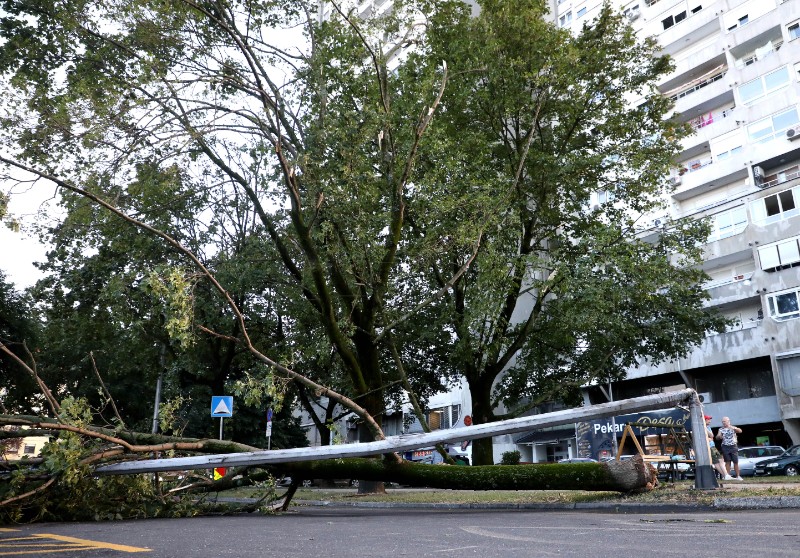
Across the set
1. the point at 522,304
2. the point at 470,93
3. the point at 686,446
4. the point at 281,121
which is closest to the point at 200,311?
the point at 281,121

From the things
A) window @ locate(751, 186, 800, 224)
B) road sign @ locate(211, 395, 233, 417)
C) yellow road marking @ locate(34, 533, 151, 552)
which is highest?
window @ locate(751, 186, 800, 224)

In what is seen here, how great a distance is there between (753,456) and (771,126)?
18.2 metres

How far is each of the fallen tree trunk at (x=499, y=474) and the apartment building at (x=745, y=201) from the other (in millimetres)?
24315

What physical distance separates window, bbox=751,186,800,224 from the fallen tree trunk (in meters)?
28.4

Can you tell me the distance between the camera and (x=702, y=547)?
15.9 feet

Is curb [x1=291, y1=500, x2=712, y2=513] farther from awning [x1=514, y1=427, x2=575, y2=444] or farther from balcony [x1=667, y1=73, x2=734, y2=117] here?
balcony [x1=667, y1=73, x2=734, y2=117]

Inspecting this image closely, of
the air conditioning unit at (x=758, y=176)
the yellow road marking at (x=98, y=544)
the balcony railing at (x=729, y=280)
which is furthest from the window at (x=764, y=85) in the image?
the yellow road marking at (x=98, y=544)

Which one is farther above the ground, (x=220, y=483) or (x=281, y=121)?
(x=281, y=121)

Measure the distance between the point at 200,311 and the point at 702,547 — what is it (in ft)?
57.2

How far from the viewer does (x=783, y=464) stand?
24.3 metres

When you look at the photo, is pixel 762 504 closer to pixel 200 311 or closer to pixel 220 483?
pixel 220 483

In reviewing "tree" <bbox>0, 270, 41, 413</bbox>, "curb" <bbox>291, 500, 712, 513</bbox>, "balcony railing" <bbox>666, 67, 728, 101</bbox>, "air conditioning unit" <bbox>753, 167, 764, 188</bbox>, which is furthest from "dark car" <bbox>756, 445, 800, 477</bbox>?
"tree" <bbox>0, 270, 41, 413</bbox>

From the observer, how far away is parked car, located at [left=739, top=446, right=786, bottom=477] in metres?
25.8

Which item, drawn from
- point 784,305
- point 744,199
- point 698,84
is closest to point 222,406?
point 784,305
